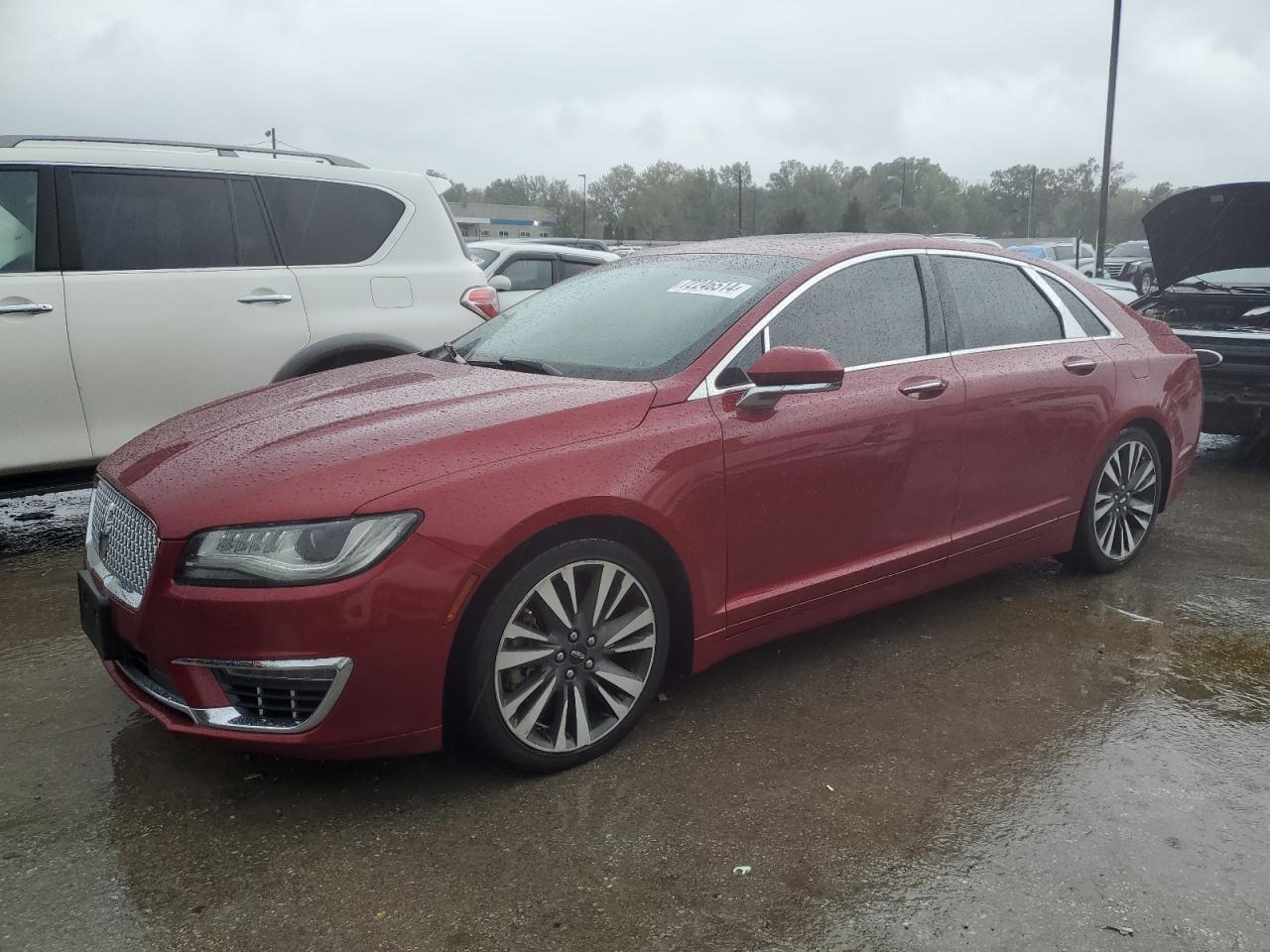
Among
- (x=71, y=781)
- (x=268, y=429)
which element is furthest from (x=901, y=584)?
(x=71, y=781)

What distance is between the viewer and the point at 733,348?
3.54 meters

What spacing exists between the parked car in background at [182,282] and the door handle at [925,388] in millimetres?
2788

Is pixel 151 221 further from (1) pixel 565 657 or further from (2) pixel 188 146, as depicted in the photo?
(1) pixel 565 657

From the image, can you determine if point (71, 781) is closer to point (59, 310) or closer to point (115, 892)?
point (115, 892)

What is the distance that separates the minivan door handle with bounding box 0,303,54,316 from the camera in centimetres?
476

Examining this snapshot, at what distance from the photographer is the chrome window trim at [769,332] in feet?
11.3

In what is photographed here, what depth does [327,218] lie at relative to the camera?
224 inches

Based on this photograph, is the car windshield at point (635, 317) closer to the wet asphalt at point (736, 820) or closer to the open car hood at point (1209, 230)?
the wet asphalt at point (736, 820)

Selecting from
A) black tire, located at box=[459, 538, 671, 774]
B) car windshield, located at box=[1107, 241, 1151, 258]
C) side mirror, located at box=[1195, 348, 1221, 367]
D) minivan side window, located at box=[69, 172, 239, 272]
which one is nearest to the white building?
car windshield, located at box=[1107, 241, 1151, 258]

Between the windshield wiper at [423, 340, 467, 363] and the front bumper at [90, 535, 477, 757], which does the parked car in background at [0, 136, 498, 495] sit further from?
the front bumper at [90, 535, 477, 757]

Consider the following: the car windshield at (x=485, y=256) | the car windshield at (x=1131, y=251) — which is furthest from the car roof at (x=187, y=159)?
the car windshield at (x=1131, y=251)

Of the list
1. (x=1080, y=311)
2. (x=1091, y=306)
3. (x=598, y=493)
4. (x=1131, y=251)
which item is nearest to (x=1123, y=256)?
(x=1131, y=251)

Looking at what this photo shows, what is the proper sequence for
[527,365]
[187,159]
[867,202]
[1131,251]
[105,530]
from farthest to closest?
[867,202] < [1131,251] < [187,159] < [527,365] < [105,530]

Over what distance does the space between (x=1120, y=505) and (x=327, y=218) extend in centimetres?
413
